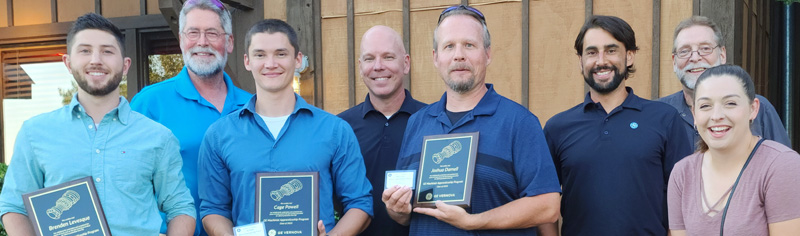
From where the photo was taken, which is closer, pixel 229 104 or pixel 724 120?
pixel 724 120

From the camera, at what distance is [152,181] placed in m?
2.69

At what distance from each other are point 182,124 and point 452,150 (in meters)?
1.36

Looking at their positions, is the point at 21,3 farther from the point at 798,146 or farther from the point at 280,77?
the point at 798,146

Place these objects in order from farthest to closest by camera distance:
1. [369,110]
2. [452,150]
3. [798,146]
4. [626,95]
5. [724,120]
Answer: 1. [798,146]
2. [369,110]
3. [626,95]
4. [452,150]
5. [724,120]

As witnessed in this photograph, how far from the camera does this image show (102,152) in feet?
8.25

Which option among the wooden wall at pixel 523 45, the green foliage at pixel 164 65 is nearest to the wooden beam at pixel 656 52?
the wooden wall at pixel 523 45

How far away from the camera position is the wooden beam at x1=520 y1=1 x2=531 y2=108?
5.49 meters

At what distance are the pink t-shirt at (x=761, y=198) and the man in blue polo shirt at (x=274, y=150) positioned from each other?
1291 millimetres

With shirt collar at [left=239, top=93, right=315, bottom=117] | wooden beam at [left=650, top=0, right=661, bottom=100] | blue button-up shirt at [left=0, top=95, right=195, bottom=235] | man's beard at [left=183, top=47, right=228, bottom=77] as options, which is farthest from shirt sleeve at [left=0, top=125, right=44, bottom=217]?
wooden beam at [left=650, top=0, right=661, bottom=100]

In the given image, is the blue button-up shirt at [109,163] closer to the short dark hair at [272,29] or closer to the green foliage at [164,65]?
the short dark hair at [272,29]

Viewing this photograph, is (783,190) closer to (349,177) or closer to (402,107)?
(349,177)

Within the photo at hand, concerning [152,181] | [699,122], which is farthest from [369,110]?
[699,122]

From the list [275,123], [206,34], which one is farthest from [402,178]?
[206,34]

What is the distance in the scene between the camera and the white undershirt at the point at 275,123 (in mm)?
2795
